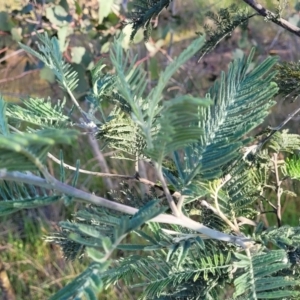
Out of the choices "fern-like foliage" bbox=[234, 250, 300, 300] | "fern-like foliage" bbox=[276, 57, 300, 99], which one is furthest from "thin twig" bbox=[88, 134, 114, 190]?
"fern-like foliage" bbox=[234, 250, 300, 300]

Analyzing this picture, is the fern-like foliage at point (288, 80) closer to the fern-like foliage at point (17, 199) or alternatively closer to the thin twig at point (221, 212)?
the thin twig at point (221, 212)

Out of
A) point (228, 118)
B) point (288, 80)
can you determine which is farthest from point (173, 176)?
point (288, 80)

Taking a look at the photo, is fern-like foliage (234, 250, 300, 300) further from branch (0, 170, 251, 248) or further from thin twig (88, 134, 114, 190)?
thin twig (88, 134, 114, 190)

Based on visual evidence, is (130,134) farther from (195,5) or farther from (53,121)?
(195,5)

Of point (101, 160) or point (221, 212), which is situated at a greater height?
point (221, 212)

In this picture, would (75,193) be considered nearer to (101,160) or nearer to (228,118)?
(228,118)

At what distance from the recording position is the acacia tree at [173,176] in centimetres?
26

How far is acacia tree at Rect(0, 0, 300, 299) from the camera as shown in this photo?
0.26 meters

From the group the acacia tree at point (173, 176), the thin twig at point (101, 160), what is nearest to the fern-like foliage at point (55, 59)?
the acacia tree at point (173, 176)

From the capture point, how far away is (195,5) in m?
2.23


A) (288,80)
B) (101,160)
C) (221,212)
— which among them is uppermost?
(288,80)

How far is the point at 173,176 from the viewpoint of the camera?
0.37 meters

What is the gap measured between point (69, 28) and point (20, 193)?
0.90m

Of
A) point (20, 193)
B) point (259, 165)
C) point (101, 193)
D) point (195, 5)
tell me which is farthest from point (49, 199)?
point (195, 5)
